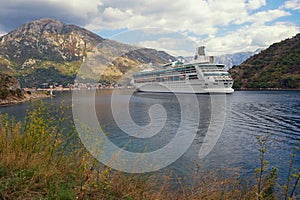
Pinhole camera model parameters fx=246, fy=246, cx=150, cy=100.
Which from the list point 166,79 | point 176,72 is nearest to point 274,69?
point 176,72

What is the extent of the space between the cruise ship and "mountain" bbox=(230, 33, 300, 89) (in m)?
22.2

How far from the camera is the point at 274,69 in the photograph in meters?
75.8

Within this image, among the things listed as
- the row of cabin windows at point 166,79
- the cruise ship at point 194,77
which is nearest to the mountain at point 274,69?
the cruise ship at point 194,77

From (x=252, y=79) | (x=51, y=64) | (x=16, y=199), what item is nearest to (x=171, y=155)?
(x=16, y=199)

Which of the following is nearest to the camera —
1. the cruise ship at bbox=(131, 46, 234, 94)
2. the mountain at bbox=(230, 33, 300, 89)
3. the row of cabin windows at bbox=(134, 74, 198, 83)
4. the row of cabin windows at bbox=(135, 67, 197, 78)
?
the cruise ship at bbox=(131, 46, 234, 94)

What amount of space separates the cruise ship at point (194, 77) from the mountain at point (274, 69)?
2222 cm

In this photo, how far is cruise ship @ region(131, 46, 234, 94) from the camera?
51312 mm

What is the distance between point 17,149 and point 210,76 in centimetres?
4912

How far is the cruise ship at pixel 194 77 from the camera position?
5131cm

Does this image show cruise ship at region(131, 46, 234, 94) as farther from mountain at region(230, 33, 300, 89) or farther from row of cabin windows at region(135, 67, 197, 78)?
mountain at region(230, 33, 300, 89)

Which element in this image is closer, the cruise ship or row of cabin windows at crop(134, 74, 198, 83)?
the cruise ship

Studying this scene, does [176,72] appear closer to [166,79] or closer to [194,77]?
[166,79]

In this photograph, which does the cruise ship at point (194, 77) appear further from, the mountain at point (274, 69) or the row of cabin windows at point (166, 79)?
the mountain at point (274, 69)

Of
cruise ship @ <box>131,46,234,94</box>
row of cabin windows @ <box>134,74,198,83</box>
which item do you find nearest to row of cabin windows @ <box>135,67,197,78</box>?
cruise ship @ <box>131,46,234,94</box>
